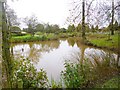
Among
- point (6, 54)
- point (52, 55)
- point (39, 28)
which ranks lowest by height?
point (52, 55)

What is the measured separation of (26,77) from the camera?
299 cm

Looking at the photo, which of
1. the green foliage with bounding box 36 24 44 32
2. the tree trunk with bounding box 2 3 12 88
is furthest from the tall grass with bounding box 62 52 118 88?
the green foliage with bounding box 36 24 44 32

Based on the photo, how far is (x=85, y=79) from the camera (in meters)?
3.45

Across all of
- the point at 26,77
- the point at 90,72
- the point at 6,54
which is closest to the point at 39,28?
the point at 90,72

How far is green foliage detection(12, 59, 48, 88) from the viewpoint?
2885mm

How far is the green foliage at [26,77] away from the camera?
2885 mm

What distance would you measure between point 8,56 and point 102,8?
291 cm

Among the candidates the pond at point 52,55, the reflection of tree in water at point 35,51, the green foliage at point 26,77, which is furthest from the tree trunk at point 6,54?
the reflection of tree in water at point 35,51

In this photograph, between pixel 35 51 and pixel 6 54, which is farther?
pixel 35 51

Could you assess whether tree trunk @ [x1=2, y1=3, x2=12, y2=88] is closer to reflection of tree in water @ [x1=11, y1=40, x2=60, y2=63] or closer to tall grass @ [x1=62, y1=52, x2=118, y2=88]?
tall grass @ [x1=62, y1=52, x2=118, y2=88]

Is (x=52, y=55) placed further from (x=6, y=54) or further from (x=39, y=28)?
(x=39, y=28)

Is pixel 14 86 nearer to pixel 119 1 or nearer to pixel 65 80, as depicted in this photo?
pixel 65 80

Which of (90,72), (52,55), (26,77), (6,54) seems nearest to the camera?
(6,54)

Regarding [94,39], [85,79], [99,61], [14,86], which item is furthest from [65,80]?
[94,39]
